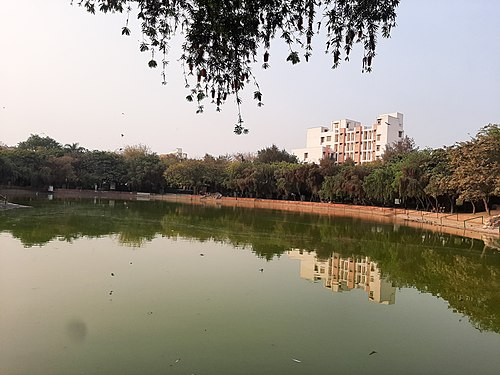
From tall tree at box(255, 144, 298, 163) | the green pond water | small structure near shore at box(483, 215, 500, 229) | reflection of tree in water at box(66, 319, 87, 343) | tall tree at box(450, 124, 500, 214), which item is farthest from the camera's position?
tall tree at box(255, 144, 298, 163)

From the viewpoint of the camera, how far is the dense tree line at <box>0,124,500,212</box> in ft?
80.7

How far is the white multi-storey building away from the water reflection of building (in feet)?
160

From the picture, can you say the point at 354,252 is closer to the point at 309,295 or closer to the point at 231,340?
the point at 309,295

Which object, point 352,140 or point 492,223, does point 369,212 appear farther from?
point 352,140

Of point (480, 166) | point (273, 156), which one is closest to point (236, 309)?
point (480, 166)

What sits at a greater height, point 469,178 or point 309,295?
point 469,178

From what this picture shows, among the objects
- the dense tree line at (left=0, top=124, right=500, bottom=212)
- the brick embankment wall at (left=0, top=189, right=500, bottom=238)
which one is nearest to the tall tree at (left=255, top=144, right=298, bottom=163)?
the dense tree line at (left=0, top=124, right=500, bottom=212)

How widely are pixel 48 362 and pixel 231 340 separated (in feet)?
6.54

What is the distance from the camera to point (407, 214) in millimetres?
30109

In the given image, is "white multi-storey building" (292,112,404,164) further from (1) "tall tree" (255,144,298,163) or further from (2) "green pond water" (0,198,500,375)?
(2) "green pond water" (0,198,500,375)

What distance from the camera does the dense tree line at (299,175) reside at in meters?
24.6

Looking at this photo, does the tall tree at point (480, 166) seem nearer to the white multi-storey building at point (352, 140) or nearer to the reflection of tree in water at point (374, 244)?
the reflection of tree in water at point (374, 244)

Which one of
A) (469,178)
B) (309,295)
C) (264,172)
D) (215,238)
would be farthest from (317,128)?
(309,295)

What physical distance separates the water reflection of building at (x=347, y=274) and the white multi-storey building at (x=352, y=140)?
160ft
